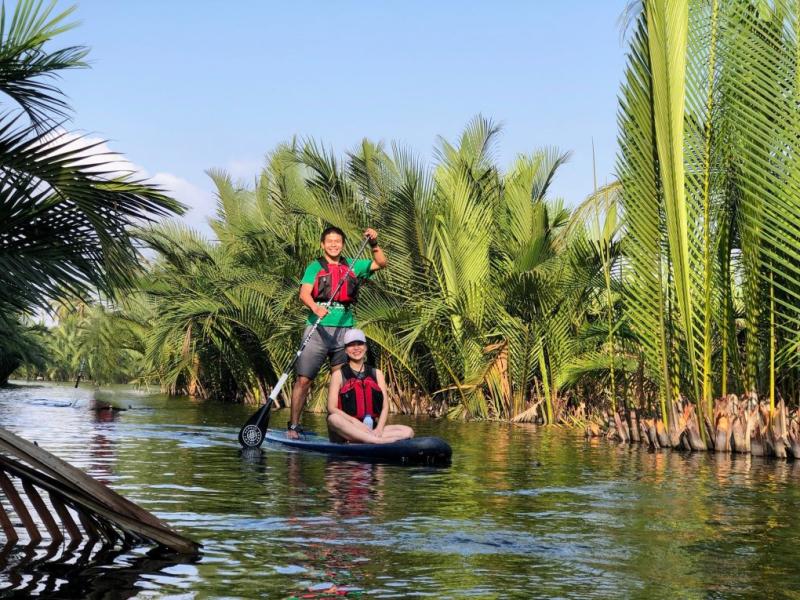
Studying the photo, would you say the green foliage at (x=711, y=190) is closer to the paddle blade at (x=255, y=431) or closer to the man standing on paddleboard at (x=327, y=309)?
the man standing on paddleboard at (x=327, y=309)

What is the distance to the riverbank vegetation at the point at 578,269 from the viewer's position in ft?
40.4

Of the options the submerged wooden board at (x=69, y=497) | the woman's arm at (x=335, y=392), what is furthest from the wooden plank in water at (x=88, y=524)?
the woman's arm at (x=335, y=392)

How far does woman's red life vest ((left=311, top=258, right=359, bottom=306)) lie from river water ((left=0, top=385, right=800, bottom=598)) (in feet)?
6.06

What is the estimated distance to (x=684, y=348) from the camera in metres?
13.6

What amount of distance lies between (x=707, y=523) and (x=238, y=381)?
20.7 m

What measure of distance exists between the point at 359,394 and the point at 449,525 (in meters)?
4.81

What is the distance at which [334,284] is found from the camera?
13539mm

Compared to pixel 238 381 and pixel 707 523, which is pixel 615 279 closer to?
pixel 707 523

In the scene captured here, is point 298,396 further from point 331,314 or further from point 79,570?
point 79,570

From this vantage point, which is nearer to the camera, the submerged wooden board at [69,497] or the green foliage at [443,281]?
the submerged wooden board at [69,497]

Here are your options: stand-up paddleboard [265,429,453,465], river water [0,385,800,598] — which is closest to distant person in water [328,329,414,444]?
stand-up paddleboard [265,429,453,465]

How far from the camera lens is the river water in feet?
17.6

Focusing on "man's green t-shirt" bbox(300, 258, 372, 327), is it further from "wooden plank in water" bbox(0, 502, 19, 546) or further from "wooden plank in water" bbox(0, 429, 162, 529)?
"wooden plank in water" bbox(0, 429, 162, 529)

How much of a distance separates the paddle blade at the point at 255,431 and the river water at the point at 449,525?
0.17 meters
